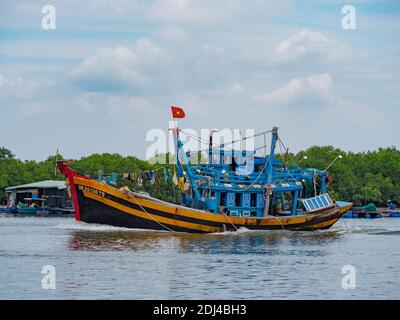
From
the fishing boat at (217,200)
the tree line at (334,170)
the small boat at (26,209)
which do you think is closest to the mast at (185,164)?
the fishing boat at (217,200)

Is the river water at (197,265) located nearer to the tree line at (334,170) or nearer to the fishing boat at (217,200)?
the fishing boat at (217,200)

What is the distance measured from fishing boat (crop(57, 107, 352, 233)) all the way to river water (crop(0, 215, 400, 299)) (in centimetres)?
104

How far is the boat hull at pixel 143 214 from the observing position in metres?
68.1

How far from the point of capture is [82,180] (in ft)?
230

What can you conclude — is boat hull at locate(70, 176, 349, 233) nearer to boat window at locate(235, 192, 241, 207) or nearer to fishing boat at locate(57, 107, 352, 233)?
fishing boat at locate(57, 107, 352, 233)

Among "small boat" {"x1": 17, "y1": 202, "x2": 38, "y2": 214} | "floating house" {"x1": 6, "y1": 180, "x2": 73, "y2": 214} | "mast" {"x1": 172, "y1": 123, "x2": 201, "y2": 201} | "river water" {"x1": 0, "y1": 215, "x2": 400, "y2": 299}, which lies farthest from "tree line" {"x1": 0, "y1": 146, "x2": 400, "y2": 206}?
"river water" {"x1": 0, "y1": 215, "x2": 400, "y2": 299}

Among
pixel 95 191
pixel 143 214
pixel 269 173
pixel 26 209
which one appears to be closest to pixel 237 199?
pixel 269 173

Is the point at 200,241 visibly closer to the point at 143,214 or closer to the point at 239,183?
the point at 143,214

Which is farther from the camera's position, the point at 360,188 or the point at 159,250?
the point at 360,188

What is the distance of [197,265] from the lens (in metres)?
48.7

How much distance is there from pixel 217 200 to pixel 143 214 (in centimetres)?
573

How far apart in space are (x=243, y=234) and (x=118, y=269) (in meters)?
23.4
